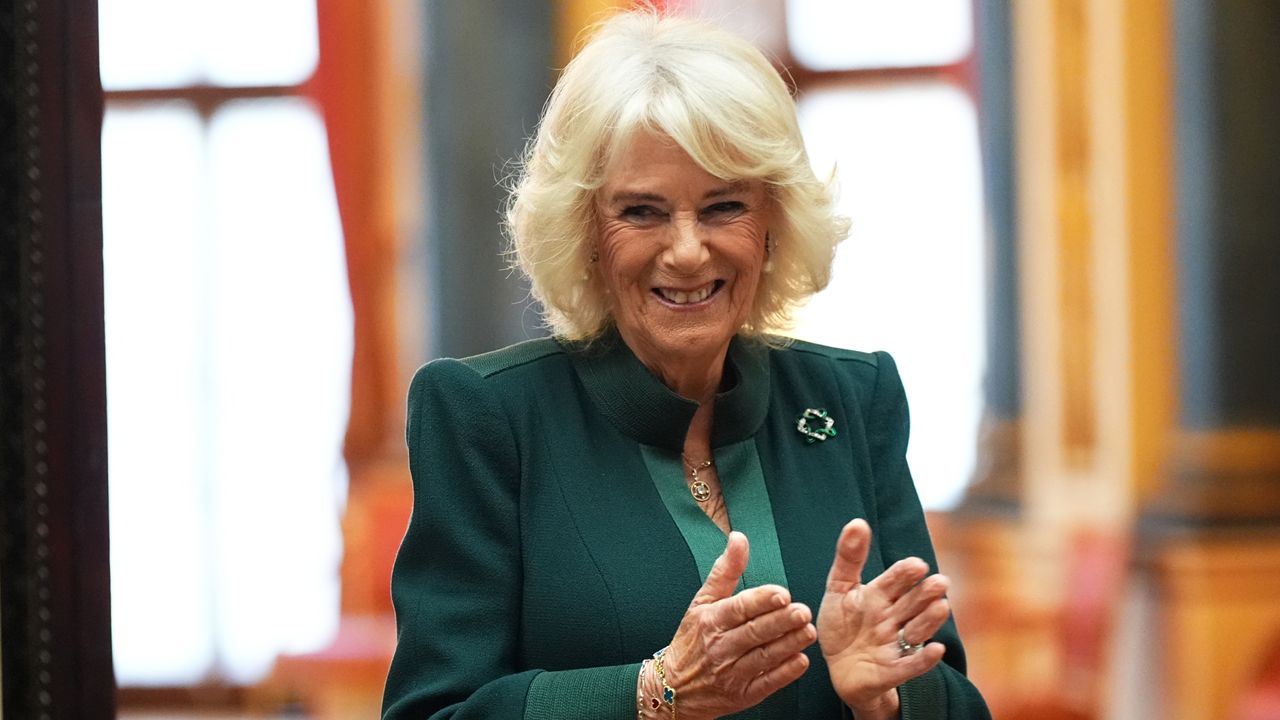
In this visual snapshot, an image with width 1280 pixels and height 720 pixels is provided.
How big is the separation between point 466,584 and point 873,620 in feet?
1.50

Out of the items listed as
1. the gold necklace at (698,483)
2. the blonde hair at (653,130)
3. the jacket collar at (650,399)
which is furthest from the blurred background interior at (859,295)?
the gold necklace at (698,483)

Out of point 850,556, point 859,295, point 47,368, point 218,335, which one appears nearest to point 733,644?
point 850,556

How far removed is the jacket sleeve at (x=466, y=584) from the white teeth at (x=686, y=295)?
0.79 feet

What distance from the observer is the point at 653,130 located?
1.70m

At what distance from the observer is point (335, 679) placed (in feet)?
18.4

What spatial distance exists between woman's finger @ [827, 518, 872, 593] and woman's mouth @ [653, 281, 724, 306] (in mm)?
340

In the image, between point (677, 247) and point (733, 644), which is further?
point (677, 247)

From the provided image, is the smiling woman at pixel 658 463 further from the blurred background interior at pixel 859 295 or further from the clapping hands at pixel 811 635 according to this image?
the blurred background interior at pixel 859 295

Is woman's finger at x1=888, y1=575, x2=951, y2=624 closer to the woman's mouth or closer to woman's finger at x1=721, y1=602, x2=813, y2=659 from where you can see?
woman's finger at x1=721, y1=602, x2=813, y2=659

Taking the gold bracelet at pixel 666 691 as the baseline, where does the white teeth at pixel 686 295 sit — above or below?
above

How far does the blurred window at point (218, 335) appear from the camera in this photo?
6.75 meters

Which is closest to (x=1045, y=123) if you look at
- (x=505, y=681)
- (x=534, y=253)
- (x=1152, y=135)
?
(x=1152, y=135)

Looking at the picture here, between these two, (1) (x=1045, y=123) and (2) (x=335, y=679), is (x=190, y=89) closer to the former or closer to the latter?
(2) (x=335, y=679)

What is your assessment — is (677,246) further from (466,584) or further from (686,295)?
(466,584)
